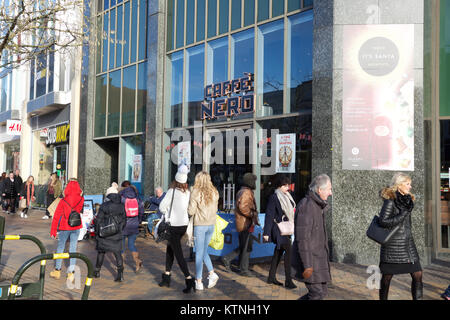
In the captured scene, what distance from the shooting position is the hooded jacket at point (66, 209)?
7.30 meters

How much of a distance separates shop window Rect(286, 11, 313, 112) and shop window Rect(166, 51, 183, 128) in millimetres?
4578

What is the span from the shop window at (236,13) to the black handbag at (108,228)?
740cm

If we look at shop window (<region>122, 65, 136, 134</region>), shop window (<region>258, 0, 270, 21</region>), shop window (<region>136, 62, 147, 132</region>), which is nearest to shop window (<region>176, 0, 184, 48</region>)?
shop window (<region>136, 62, 147, 132</region>)

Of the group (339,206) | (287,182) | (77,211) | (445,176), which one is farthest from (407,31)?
(77,211)

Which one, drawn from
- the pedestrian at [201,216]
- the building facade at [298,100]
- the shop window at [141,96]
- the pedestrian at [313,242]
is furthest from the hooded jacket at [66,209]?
the shop window at [141,96]

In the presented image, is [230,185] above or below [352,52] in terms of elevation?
below

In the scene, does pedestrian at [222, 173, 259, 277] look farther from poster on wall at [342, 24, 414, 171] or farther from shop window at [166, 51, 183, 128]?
shop window at [166, 51, 183, 128]

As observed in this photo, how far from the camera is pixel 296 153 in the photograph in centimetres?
1063

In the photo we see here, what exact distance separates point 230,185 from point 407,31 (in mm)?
5972

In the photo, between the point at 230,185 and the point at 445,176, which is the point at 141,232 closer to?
the point at 230,185

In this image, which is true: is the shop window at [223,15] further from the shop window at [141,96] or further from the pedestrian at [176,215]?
the pedestrian at [176,215]

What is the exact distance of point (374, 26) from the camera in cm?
912

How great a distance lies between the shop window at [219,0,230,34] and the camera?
12.8 m

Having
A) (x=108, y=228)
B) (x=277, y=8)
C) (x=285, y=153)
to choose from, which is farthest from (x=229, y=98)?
(x=108, y=228)
